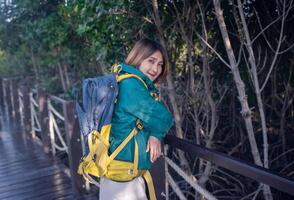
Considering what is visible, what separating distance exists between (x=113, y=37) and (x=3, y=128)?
15.3 ft

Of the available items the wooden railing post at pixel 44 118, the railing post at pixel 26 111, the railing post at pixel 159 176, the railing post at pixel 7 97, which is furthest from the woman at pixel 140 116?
the railing post at pixel 7 97

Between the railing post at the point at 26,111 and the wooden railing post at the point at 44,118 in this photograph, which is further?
the railing post at the point at 26,111

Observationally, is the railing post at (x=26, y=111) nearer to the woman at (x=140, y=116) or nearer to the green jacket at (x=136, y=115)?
the woman at (x=140, y=116)

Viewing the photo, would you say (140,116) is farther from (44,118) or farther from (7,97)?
(7,97)

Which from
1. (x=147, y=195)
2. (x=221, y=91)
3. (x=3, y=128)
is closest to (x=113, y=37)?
(x=221, y=91)

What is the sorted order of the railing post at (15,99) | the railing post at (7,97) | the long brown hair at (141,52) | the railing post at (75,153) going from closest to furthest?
1. the long brown hair at (141,52)
2. the railing post at (75,153)
3. the railing post at (15,99)
4. the railing post at (7,97)

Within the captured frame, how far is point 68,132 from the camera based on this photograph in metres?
3.84

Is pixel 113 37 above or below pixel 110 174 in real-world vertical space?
above

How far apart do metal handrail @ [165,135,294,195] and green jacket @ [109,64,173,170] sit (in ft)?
0.67

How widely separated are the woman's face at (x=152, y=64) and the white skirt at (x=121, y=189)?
1.84 ft

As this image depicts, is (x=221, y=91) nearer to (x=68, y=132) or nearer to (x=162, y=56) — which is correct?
(x=68, y=132)

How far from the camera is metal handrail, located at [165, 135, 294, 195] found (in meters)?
1.39

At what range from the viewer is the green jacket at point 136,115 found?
1859 millimetres

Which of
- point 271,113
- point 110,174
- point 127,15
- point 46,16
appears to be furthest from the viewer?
point 46,16
